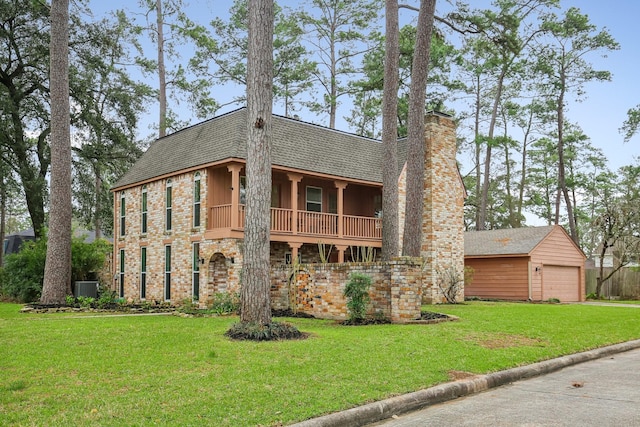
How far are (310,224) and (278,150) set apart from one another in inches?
118

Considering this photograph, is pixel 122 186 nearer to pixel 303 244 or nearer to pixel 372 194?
pixel 303 244

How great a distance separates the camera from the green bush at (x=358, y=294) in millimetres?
13766

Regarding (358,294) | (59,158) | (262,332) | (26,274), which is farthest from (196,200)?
(262,332)

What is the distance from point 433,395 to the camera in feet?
23.3

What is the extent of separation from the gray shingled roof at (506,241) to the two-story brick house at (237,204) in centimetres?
535

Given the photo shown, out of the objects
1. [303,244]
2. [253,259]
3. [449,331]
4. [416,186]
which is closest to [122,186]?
[303,244]

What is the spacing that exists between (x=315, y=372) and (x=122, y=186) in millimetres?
20145

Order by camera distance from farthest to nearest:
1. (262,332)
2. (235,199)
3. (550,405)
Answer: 1. (235,199)
2. (262,332)
3. (550,405)

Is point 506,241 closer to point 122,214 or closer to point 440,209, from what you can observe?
point 440,209

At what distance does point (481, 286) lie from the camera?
30094 millimetres

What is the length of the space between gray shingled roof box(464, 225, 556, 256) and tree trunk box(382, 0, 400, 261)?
12.3 metres

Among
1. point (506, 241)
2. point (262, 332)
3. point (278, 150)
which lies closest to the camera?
point (262, 332)

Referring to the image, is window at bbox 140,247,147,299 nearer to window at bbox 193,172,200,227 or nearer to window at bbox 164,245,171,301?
window at bbox 164,245,171,301

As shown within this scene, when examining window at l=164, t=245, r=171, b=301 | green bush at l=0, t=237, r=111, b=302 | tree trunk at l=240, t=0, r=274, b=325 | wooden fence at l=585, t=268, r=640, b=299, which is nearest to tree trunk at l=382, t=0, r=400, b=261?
tree trunk at l=240, t=0, r=274, b=325
